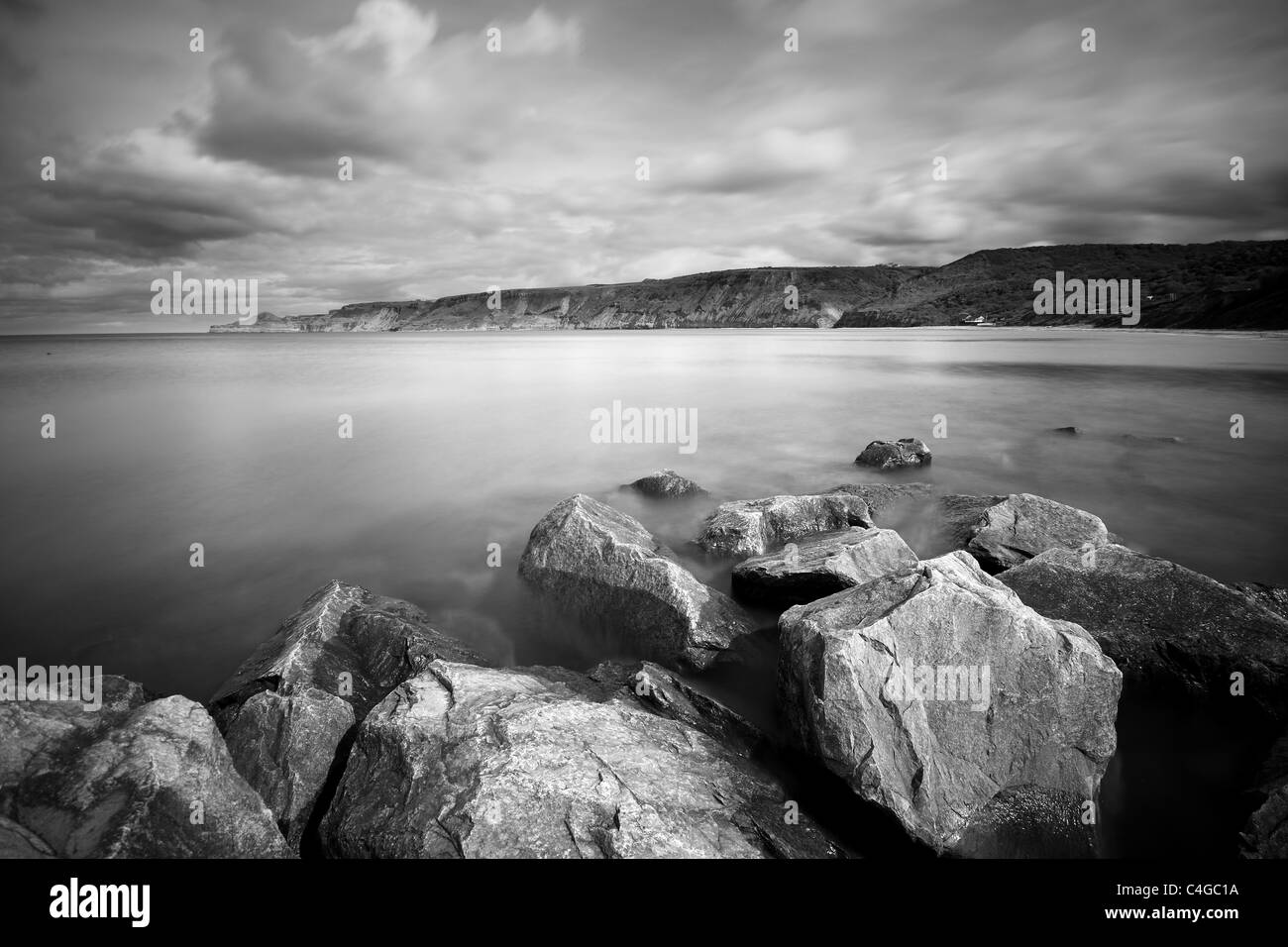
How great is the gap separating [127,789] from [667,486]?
9547mm

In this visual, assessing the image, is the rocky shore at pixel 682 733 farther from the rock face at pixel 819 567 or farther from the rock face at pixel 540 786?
the rock face at pixel 819 567

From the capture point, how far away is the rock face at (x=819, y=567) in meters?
7.02

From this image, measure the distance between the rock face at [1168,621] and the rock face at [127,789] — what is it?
730 cm

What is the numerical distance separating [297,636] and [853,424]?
1850 cm

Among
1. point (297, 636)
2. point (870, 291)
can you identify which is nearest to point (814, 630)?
point (297, 636)

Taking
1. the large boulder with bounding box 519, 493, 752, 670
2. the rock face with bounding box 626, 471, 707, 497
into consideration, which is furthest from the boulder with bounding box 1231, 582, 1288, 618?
the rock face with bounding box 626, 471, 707, 497

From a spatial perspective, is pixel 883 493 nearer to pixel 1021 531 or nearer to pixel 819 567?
pixel 1021 531

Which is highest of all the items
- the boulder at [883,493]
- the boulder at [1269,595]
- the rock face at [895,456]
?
the rock face at [895,456]

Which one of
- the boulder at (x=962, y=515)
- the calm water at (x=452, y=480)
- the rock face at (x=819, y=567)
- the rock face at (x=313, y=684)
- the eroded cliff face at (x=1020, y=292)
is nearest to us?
the rock face at (x=313, y=684)

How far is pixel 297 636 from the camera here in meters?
5.92

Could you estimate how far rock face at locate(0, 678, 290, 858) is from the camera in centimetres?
340

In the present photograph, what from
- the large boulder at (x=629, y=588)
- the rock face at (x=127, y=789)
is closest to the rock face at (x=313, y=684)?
the rock face at (x=127, y=789)

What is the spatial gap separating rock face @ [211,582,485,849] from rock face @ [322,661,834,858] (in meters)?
0.51
